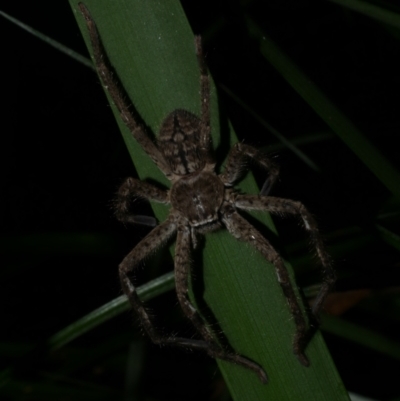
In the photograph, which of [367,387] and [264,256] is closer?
[264,256]

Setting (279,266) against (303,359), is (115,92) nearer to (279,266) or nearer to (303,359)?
(279,266)

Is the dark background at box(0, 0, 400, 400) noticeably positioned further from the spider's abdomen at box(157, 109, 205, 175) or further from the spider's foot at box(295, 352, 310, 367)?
the spider's foot at box(295, 352, 310, 367)

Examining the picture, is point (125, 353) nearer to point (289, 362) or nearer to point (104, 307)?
point (104, 307)

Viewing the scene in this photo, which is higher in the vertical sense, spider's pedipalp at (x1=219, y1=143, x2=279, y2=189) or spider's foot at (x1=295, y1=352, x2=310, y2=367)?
spider's pedipalp at (x1=219, y1=143, x2=279, y2=189)

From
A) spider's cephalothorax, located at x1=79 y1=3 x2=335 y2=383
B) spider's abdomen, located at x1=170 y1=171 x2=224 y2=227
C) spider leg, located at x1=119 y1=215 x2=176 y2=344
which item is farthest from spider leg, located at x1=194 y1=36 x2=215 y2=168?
spider leg, located at x1=119 y1=215 x2=176 y2=344

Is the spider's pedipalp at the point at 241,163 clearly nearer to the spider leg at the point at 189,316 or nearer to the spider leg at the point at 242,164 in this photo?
the spider leg at the point at 242,164

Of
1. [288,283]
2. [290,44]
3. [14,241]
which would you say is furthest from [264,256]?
[290,44]
